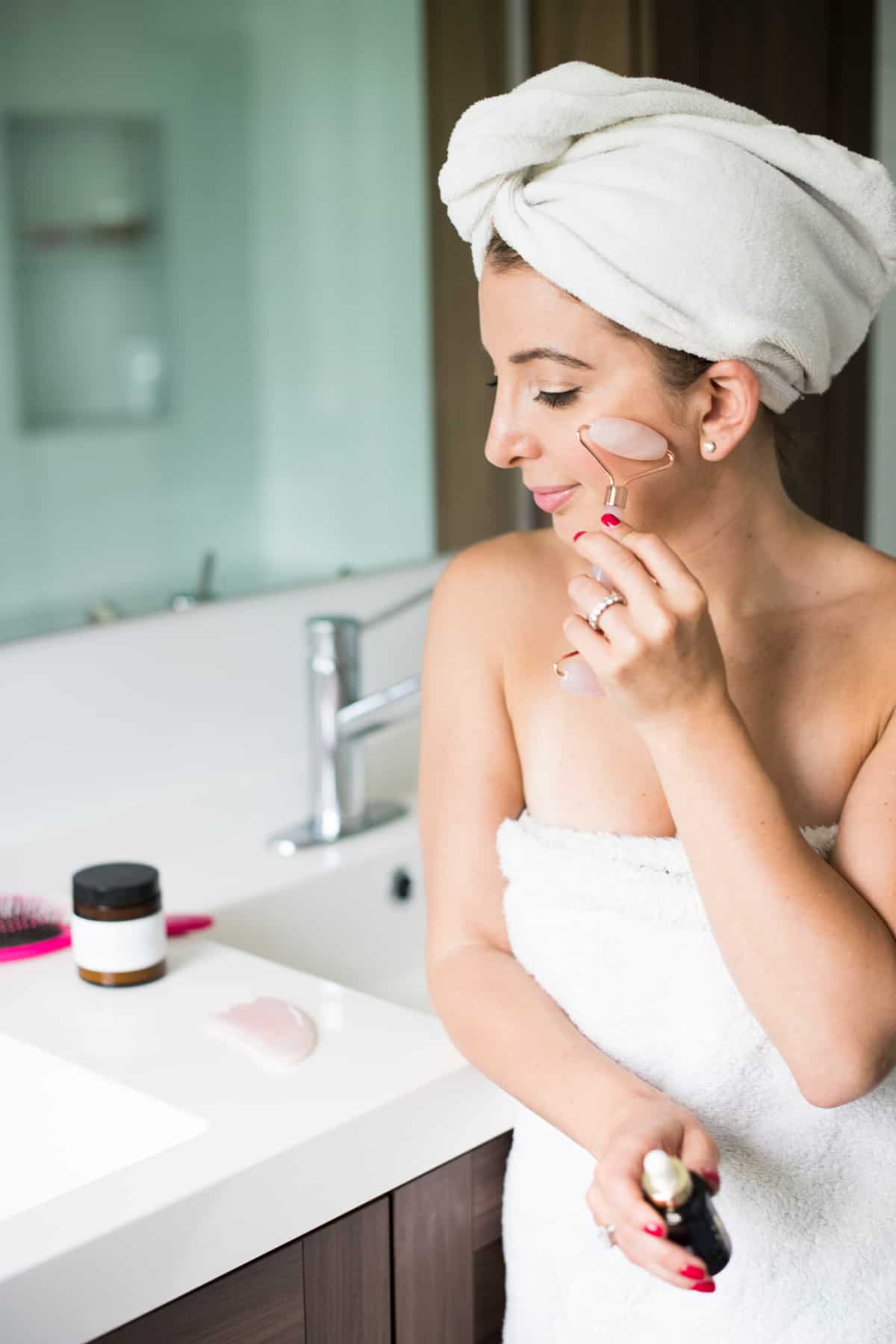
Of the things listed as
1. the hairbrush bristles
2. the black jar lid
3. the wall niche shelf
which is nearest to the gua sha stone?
the black jar lid

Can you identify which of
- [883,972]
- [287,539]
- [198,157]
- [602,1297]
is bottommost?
[602,1297]

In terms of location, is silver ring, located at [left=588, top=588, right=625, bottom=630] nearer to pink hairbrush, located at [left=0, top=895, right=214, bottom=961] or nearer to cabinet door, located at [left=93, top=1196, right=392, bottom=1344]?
cabinet door, located at [left=93, top=1196, right=392, bottom=1344]

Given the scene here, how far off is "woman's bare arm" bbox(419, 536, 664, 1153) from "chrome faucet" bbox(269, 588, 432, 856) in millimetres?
398

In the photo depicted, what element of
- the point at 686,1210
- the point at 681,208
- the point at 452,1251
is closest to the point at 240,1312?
the point at 452,1251

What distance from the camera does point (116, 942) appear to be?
121 centimetres

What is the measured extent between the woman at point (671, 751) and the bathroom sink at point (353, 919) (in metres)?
0.36

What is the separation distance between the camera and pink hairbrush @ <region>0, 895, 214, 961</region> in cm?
130

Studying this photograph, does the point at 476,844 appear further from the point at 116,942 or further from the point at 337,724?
the point at 337,724

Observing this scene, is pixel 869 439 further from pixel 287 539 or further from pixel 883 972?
pixel 883 972

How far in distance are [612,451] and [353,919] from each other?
741 millimetres

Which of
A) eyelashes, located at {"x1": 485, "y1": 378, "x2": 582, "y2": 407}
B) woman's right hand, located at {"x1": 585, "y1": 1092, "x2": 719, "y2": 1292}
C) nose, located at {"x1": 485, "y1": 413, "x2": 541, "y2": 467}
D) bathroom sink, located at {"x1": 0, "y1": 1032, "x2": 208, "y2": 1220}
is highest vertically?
eyelashes, located at {"x1": 485, "y1": 378, "x2": 582, "y2": 407}

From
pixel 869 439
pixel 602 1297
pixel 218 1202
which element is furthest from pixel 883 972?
pixel 869 439

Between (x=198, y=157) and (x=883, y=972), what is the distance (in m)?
1.08

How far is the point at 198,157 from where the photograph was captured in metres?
1.59
